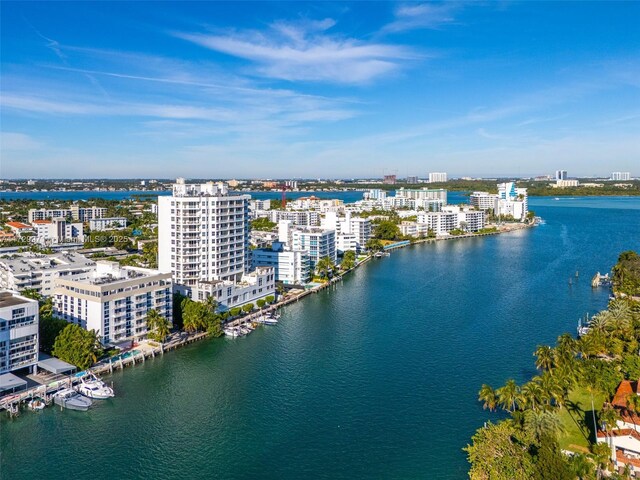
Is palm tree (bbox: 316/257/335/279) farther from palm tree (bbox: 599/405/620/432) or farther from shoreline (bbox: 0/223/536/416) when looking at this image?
palm tree (bbox: 599/405/620/432)

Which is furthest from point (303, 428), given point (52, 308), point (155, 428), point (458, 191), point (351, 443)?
point (458, 191)

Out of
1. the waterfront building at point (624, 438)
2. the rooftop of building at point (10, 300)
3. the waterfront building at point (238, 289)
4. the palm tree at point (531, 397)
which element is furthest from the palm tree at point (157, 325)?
the waterfront building at point (624, 438)

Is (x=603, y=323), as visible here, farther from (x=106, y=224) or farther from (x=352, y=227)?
(x=106, y=224)

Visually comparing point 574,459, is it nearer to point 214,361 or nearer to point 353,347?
point 353,347

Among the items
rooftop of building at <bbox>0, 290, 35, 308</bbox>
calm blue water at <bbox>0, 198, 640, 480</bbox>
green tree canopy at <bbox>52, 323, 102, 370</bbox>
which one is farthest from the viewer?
green tree canopy at <bbox>52, 323, 102, 370</bbox>

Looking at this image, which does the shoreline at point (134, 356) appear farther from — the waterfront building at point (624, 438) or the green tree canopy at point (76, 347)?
the waterfront building at point (624, 438)

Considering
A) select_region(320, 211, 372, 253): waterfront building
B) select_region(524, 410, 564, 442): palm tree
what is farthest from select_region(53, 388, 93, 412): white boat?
select_region(320, 211, 372, 253): waterfront building
